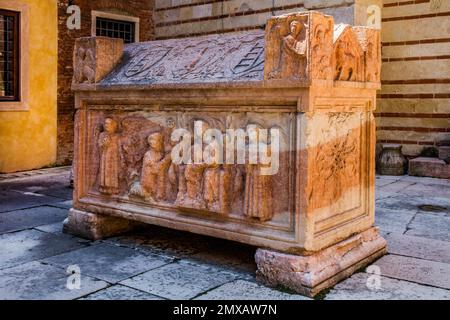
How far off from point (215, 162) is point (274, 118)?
0.58 metres

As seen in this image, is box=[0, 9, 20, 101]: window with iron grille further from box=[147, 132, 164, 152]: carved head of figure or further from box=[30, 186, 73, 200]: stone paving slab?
box=[147, 132, 164, 152]: carved head of figure

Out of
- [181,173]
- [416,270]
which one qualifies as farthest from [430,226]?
[181,173]

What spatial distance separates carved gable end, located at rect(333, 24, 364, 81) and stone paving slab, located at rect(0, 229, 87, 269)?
257 centimetres

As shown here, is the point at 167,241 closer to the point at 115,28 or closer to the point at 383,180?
the point at 383,180

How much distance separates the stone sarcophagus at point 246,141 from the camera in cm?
352

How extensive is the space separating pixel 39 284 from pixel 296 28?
2391 mm

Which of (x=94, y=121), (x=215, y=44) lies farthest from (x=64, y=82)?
(x=215, y=44)

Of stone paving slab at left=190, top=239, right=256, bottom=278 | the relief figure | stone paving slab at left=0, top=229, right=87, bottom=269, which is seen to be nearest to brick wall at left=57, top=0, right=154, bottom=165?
stone paving slab at left=0, top=229, right=87, bottom=269

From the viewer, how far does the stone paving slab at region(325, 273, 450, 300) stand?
3.39 metres

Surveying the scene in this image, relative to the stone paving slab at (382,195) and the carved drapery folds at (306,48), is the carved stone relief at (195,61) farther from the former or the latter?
the stone paving slab at (382,195)

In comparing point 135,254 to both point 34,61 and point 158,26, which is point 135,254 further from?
point 158,26

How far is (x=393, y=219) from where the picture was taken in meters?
5.78

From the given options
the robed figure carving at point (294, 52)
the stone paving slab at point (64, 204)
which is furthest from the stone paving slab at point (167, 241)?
the robed figure carving at point (294, 52)

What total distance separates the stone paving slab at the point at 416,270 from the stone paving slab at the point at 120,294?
1.74 m
